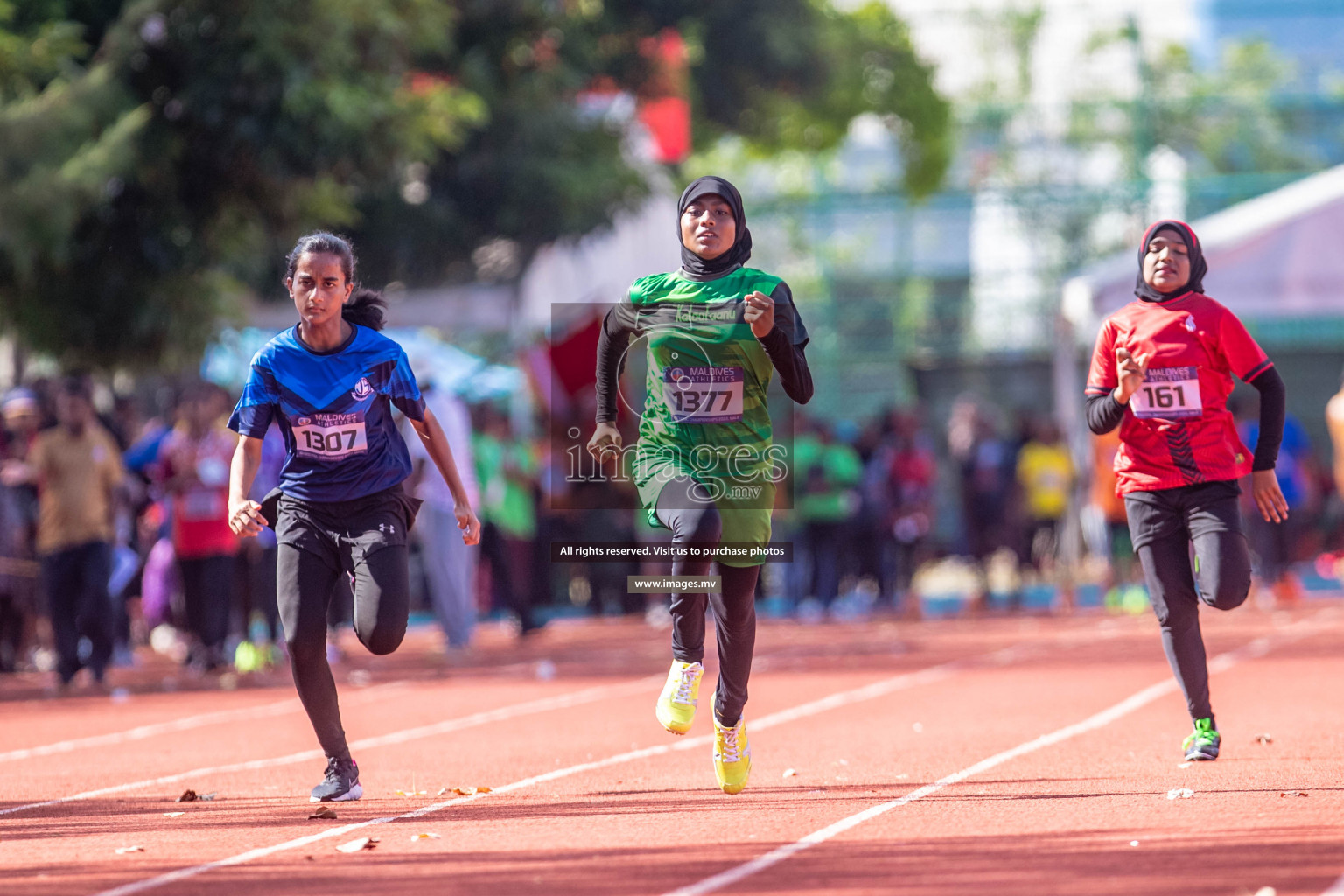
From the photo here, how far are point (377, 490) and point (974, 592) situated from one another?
14.7 metres

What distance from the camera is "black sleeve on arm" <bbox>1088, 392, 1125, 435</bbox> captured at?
7.94 meters

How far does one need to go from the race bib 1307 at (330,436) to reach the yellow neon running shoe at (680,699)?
1.38 metres

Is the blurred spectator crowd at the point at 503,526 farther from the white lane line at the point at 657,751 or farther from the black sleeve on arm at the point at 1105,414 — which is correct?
the black sleeve on arm at the point at 1105,414

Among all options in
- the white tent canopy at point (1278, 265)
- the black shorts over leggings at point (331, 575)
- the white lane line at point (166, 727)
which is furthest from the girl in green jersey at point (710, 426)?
the white tent canopy at point (1278, 265)

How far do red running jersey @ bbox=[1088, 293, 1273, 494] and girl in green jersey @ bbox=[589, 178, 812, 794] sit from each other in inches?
65.7

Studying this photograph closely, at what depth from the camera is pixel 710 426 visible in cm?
709

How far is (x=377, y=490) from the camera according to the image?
7203mm

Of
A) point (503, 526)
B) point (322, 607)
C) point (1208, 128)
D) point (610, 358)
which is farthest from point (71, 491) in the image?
point (1208, 128)

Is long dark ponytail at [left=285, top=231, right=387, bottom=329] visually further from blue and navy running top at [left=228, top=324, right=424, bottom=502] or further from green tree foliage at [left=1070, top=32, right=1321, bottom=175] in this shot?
green tree foliage at [left=1070, top=32, right=1321, bottom=175]

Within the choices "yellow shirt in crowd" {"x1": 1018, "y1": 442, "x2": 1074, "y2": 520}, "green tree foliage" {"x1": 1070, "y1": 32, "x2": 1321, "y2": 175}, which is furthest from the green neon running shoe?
"green tree foliage" {"x1": 1070, "y1": 32, "x2": 1321, "y2": 175}

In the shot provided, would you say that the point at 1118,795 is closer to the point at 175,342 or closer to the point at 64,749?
the point at 64,749

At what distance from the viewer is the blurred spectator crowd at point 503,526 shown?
14062 mm

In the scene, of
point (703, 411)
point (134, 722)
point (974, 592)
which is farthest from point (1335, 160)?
point (703, 411)

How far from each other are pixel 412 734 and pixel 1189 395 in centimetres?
460
